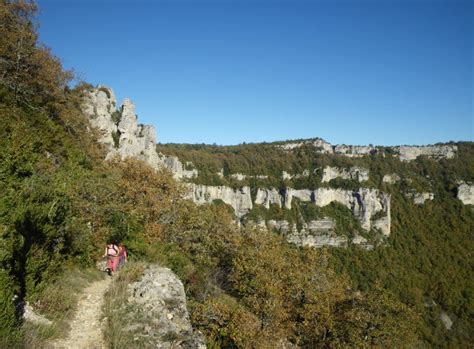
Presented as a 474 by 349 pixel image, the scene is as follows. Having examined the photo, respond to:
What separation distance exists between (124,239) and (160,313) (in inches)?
208

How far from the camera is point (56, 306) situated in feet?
24.9

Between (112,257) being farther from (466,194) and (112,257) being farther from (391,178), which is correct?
(391,178)

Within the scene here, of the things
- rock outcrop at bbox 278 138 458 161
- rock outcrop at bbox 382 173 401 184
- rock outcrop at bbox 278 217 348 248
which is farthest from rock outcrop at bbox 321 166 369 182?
rock outcrop at bbox 278 138 458 161

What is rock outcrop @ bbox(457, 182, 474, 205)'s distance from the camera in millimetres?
124625

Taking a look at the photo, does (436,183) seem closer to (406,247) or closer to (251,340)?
(406,247)

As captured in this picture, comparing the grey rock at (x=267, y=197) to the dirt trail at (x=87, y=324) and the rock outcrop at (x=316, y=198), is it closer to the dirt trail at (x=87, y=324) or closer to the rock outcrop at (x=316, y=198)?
the rock outcrop at (x=316, y=198)

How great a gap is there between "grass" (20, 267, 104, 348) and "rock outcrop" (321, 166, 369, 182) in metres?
127

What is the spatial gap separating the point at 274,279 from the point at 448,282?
3382 inches

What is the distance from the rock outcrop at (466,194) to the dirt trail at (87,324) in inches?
5641

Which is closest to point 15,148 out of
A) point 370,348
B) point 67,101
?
point 67,101

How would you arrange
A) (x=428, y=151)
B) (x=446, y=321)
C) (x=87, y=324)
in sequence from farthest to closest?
(x=428, y=151) → (x=446, y=321) → (x=87, y=324)

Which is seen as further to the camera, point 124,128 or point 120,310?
point 124,128

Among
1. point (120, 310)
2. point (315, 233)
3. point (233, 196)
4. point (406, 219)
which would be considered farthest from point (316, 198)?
point (120, 310)

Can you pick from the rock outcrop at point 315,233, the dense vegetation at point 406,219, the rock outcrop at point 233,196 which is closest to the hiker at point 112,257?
the dense vegetation at point 406,219
